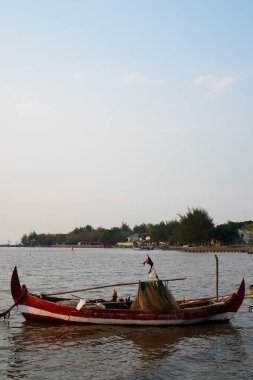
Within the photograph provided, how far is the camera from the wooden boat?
2577cm

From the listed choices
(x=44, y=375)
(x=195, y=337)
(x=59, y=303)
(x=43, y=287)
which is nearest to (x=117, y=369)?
(x=44, y=375)

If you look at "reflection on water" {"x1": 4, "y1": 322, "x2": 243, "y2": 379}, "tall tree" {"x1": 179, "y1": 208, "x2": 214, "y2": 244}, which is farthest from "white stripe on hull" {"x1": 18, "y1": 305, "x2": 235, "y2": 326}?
"tall tree" {"x1": 179, "y1": 208, "x2": 214, "y2": 244}

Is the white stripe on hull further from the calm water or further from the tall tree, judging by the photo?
the tall tree

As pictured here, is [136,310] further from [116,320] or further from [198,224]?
[198,224]

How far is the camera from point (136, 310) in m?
25.7

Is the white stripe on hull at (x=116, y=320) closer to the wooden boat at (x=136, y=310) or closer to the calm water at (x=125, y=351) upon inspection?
the wooden boat at (x=136, y=310)

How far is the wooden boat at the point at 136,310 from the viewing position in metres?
25.8

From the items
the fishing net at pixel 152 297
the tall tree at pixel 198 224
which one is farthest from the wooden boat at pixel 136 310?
the tall tree at pixel 198 224

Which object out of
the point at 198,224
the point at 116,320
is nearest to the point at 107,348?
the point at 116,320

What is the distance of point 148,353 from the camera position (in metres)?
20.9

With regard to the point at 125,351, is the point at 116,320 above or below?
above

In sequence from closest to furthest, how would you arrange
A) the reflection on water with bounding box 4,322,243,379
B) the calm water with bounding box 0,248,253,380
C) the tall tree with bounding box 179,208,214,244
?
the calm water with bounding box 0,248,253,380 → the reflection on water with bounding box 4,322,243,379 → the tall tree with bounding box 179,208,214,244

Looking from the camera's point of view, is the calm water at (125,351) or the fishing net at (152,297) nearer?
the calm water at (125,351)

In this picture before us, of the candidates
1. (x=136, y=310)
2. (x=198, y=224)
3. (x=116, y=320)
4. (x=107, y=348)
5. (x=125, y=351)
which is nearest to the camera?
(x=125, y=351)
